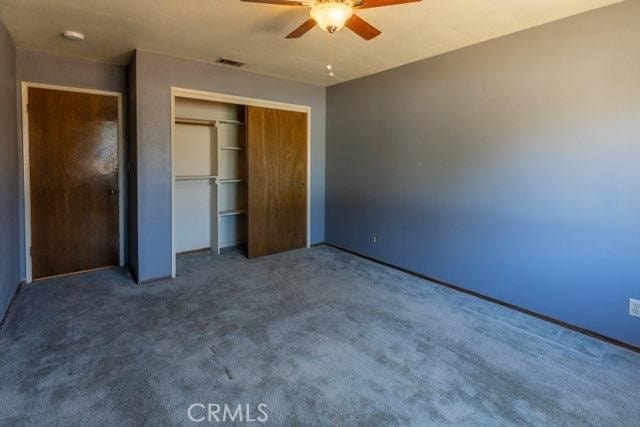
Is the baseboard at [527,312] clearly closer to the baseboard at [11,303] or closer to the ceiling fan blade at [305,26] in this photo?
the ceiling fan blade at [305,26]

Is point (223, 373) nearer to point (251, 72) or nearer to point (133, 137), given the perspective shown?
point (133, 137)

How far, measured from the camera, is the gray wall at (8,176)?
2936 millimetres

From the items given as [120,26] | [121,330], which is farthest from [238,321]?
[120,26]

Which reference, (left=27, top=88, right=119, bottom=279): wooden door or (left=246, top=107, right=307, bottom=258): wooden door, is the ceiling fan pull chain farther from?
(left=27, top=88, right=119, bottom=279): wooden door

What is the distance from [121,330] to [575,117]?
394 cm

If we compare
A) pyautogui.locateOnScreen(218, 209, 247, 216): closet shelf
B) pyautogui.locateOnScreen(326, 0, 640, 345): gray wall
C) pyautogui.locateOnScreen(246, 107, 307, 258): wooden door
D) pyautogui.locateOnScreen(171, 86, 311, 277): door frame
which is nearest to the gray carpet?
pyautogui.locateOnScreen(326, 0, 640, 345): gray wall

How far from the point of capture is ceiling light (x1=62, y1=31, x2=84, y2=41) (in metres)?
3.17

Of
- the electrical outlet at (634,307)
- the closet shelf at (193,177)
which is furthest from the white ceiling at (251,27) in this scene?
the electrical outlet at (634,307)

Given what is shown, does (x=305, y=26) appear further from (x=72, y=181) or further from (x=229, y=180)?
(x=72, y=181)

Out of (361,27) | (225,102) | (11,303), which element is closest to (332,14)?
(361,27)

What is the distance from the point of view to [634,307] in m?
2.61

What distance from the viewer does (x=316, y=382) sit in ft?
7.14

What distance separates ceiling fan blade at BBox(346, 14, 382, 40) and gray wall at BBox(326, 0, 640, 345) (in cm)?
154

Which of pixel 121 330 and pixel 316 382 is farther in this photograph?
pixel 121 330
